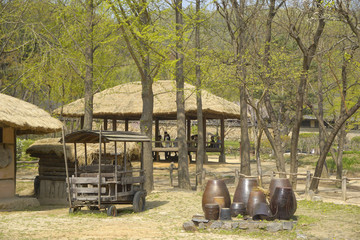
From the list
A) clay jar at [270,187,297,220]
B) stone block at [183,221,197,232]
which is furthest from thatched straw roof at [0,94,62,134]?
clay jar at [270,187,297,220]

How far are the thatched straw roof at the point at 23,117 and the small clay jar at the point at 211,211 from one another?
17.3 ft

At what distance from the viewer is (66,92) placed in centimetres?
3058

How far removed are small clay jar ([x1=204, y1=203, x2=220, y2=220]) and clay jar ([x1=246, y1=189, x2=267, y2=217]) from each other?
2.48ft

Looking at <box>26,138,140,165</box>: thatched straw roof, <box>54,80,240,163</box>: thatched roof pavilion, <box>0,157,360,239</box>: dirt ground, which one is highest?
<box>54,80,240,163</box>: thatched roof pavilion

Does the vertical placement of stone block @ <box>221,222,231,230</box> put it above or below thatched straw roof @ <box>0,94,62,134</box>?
below

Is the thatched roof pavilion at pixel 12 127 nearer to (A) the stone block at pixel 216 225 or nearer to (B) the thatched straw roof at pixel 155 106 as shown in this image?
(A) the stone block at pixel 216 225

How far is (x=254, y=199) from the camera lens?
9984 millimetres

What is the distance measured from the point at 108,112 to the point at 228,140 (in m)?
21.4

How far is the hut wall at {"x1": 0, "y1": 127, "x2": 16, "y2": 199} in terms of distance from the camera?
501 inches

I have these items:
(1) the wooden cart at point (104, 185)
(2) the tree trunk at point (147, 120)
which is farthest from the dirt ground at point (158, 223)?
(2) the tree trunk at point (147, 120)

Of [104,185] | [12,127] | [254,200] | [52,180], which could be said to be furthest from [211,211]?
[52,180]

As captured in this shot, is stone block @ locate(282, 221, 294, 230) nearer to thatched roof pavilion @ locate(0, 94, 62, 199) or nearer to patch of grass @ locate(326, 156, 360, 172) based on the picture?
thatched roof pavilion @ locate(0, 94, 62, 199)

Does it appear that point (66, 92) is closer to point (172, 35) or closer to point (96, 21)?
point (96, 21)

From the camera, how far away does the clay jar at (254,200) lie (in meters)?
9.92
